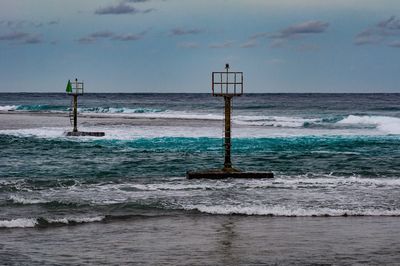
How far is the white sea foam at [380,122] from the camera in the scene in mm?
51844

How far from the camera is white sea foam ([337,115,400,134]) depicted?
51.8 metres

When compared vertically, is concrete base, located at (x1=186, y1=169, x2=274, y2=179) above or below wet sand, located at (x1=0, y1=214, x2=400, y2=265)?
above

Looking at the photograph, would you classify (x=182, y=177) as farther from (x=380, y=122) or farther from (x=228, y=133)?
(x=380, y=122)

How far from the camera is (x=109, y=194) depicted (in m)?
20.0

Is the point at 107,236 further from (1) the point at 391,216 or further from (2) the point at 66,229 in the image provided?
(1) the point at 391,216

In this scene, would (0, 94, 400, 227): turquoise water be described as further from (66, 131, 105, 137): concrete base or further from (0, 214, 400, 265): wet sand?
(0, 214, 400, 265): wet sand

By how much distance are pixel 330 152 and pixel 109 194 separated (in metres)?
15.7

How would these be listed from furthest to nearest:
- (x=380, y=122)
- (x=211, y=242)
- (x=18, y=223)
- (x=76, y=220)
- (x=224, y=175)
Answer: (x=380, y=122) → (x=224, y=175) → (x=76, y=220) → (x=18, y=223) → (x=211, y=242)

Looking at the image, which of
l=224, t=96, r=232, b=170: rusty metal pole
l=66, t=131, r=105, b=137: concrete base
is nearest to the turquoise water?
l=66, t=131, r=105, b=137: concrete base

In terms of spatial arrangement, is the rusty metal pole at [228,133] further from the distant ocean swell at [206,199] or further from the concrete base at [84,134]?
the concrete base at [84,134]

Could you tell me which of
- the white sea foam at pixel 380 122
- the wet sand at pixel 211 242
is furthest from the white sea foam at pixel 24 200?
the white sea foam at pixel 380 122

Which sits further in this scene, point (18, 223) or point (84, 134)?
point (84, 134)

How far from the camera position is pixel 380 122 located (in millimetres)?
59281

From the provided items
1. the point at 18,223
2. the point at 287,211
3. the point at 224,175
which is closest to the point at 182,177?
the point at 224,175
